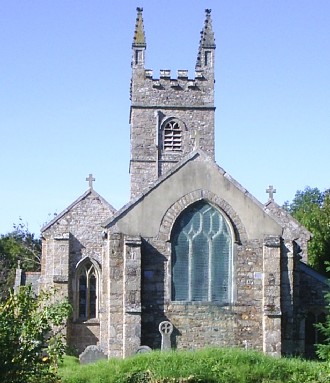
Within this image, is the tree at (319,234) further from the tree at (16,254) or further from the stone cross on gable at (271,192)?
the tree at (16,254)

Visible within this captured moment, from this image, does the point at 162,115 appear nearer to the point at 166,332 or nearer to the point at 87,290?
the point at 87,290

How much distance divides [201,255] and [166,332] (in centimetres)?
256

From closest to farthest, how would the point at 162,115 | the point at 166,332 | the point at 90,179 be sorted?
the point at 166,332
the point at 90,179
the point at 162,115

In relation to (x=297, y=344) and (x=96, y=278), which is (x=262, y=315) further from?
(x=96, y=278)

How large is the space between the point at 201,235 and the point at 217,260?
893 millimetres

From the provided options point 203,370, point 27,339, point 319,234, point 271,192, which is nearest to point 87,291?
point 271,192

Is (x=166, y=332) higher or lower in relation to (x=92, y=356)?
higher

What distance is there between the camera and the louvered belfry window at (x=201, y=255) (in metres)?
23.4

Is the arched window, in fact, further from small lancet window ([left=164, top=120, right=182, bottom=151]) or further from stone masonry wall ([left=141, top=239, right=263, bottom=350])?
stone masonry wall ([left=141, top=239, right=263, bottom=350])

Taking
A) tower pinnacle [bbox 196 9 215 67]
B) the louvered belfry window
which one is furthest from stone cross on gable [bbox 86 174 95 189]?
tower pinnacle [bbox 196 9 215 67]

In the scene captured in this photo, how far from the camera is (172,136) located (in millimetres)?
38719

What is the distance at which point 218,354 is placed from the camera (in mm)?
18531

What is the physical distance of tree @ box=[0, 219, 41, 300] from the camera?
54375 mm

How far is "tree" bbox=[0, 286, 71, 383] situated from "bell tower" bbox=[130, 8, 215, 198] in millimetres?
22962
